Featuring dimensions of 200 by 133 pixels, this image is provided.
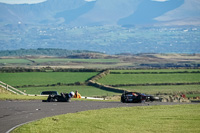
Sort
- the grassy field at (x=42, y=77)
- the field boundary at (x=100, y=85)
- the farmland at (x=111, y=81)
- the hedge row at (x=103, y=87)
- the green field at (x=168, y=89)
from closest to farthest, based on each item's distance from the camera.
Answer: the green field at (x=168, y=89)
the farmland at (x=111, y=81)
the hedge row at (x=103, y=87)
the field boundary at (x=100, y=85)
the grassy field at (x=42, y=77)

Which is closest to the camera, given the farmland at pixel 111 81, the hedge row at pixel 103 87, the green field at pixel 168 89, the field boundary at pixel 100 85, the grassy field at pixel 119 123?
the grassy field at pixel 119 123

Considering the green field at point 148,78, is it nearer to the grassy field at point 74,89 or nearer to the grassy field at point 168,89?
the grassy field at point 168,89

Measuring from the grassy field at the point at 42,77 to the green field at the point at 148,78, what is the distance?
185 inches

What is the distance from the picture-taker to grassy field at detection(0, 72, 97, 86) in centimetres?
8381

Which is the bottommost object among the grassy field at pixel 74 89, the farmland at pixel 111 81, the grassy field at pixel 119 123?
the grassy field at pixel 119 123

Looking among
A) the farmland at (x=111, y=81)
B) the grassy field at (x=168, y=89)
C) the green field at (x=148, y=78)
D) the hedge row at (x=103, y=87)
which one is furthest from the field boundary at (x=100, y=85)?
the grassy field at (x=168, y=89)

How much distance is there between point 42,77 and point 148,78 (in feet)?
63.1

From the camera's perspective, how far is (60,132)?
2223 centimetres

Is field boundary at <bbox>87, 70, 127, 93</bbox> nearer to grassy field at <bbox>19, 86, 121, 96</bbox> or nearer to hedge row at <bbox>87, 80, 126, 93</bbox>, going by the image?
hedge row at <bbox>87, 80, 126, 93</bbox>

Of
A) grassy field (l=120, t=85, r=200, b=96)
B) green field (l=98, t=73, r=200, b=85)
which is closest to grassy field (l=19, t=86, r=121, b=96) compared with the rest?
grassy field (l=120, t=85, r=200, b=96)

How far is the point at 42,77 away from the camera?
300 feet

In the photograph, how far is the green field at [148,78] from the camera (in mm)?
86000

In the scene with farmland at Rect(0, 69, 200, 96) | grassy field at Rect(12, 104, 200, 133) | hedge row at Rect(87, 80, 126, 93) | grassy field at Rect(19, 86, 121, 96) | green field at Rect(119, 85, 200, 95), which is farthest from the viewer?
hedge row at Rect(87, 80, 126, 93)

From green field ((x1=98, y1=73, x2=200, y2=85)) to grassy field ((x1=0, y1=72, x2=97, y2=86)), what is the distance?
4.71 meters
